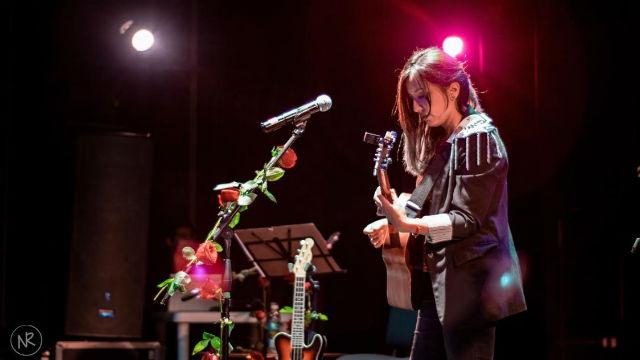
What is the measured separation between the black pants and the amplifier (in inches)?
131

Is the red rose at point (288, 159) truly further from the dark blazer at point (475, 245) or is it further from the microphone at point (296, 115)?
the dark blazer at point (475, 245)

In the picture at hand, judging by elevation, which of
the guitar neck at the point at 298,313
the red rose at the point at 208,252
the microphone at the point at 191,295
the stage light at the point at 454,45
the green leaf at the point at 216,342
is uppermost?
the stage light at the point at 454,45

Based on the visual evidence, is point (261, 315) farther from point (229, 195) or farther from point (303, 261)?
point (229, 195)

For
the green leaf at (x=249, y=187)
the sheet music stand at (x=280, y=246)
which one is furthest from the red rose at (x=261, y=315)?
the green leaf at (x=249, y=187)

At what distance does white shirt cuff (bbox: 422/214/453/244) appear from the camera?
7.94 ft

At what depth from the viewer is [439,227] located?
2.43 meters

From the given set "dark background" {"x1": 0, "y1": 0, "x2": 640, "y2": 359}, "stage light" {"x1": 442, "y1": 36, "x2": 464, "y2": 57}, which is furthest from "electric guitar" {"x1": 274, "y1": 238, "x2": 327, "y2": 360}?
"stage light" {"x1": 442, "y1": 36, "x2": 464, "y2": 57}

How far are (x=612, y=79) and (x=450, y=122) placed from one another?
3.62 m

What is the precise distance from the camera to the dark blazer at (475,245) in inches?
94.7

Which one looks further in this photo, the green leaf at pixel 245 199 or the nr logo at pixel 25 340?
the nr logo at pixel 25 340

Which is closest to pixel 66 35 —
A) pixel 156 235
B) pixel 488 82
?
pixel 156 235

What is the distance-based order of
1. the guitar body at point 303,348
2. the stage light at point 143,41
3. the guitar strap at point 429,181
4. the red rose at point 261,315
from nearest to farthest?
the guitar strap at point 429,181, the guitar body at point 303,348, the red rose at point 261,315, the stage light at point 143,41

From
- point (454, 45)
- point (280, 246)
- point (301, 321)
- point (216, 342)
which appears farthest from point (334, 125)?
point (216, 342)

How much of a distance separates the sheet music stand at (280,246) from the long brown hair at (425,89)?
2.46m
